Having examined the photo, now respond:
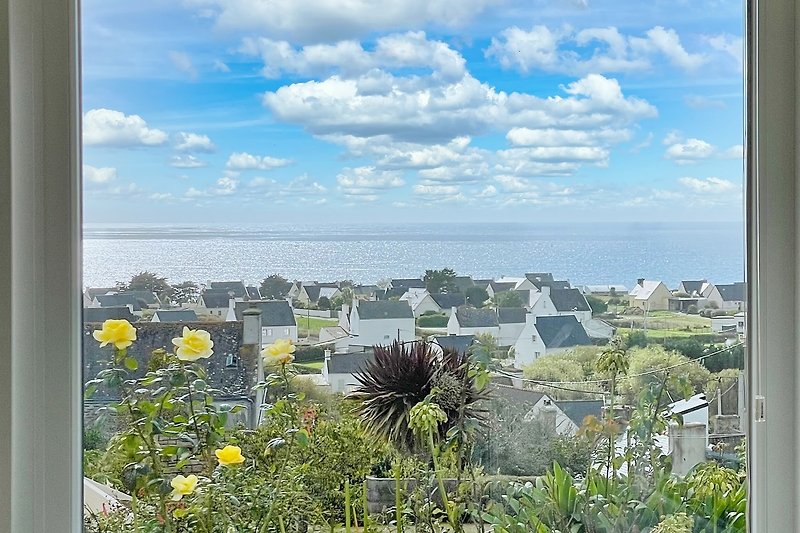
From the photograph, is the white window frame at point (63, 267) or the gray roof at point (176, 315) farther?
the gray roof at point (176, 315)

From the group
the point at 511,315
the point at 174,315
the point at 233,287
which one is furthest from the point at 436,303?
the point at 174,315

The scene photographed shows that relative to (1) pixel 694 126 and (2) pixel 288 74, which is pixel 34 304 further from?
(1) pixel 694 126

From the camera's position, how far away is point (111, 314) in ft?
4.74

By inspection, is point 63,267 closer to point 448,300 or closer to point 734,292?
point 448,300

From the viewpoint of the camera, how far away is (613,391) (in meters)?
1.47

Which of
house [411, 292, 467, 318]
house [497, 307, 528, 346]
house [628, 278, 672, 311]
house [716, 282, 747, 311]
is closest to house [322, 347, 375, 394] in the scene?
house [411, 292, 467, 318]

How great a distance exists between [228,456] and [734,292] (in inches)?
37.8

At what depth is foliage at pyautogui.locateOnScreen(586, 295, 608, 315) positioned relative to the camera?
147cm

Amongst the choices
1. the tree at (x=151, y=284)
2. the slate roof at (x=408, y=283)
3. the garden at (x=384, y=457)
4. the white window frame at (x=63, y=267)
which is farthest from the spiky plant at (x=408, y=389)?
the white window frame at (x=63, y=267)

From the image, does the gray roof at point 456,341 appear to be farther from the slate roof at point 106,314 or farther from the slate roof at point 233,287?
the slate roof at point 106,314

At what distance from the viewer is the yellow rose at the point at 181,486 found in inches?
56.6

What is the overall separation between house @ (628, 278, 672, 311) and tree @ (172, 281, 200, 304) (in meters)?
0.79

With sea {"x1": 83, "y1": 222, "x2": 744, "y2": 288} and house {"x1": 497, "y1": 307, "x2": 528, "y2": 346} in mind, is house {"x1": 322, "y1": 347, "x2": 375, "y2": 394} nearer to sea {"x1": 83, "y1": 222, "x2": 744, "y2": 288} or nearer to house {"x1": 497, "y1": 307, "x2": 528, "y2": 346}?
sea {"x1": 83, "y1": 222, "x2": 744, "y2": 288}

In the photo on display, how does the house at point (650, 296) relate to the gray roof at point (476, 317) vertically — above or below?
above
